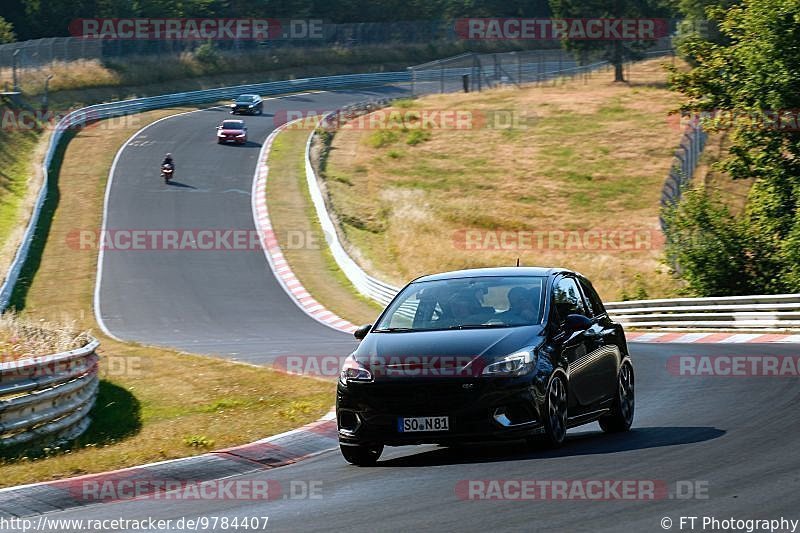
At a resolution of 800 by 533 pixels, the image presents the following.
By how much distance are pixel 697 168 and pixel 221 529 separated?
1892 inches

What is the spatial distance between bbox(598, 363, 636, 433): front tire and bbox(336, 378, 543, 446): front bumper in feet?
6.22

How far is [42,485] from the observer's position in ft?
30.4

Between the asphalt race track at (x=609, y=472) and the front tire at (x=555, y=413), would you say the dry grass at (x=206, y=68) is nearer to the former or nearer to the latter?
the asphalt race track at (x=609, y=472)

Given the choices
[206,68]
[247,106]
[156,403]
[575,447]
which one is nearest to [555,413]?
[575,447]

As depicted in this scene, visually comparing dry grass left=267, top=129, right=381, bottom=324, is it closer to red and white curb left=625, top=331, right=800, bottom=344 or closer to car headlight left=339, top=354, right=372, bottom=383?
red and white curb left=625, top=331, right=800, bottom=344

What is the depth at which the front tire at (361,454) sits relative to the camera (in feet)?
31.9

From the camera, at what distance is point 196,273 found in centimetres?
3572

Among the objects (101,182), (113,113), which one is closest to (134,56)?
(113,113)

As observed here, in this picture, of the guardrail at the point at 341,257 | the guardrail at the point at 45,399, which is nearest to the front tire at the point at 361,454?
the guardrail at the point at 45,399

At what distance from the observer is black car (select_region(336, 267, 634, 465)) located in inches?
361

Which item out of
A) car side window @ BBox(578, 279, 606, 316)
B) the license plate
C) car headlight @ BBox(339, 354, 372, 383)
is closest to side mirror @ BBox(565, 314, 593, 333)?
car side window @ BBox(578, 279, 606, 316)

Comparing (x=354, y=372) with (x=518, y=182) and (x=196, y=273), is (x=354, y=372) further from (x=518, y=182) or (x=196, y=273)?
(x=518, y=182)

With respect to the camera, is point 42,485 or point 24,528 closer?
point 24,528

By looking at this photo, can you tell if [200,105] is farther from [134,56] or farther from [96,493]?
[96,493]
